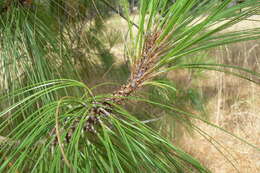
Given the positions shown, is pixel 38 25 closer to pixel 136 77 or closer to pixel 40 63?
pixel 40 63

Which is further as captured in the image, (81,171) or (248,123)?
(248,123)

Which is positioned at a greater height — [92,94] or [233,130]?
[92,94]

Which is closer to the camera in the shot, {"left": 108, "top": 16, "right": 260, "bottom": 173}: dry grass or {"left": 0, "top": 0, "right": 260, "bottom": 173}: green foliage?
{"left": 0, "top": 0, "right": 260, "bottom": 173}: green foliage

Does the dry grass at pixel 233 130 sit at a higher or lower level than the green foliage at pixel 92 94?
lower

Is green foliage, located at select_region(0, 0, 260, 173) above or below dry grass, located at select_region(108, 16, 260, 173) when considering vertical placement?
above

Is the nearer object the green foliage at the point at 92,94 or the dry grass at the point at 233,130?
the green foliage at the point at 92,94

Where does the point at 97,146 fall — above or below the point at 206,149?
above

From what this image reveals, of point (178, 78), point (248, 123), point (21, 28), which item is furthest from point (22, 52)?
point (178, 78)

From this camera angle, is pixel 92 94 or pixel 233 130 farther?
pixel 233 130
